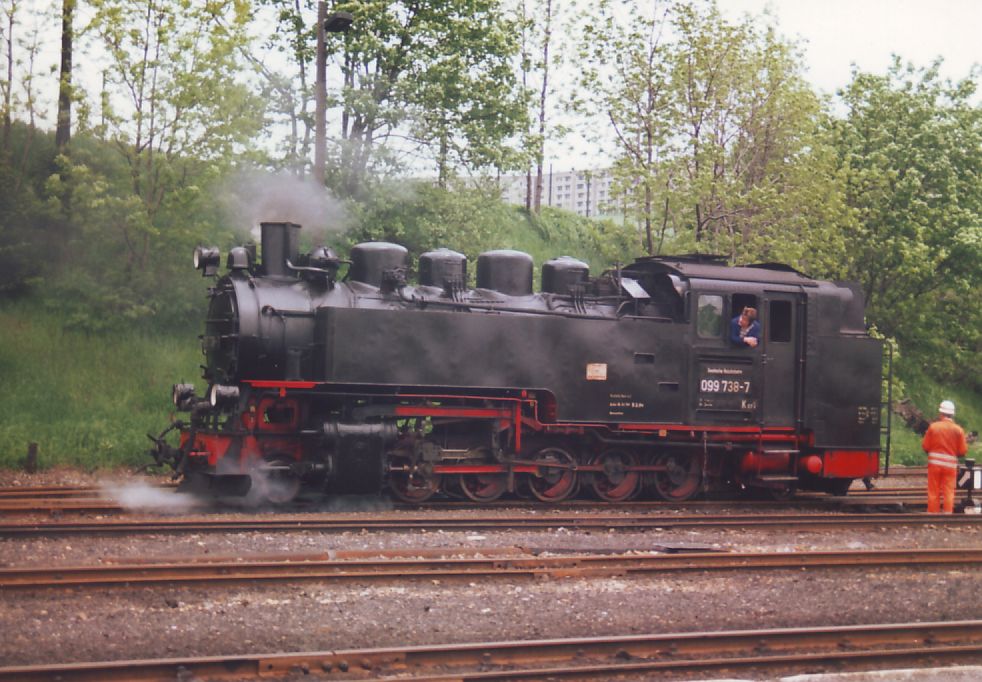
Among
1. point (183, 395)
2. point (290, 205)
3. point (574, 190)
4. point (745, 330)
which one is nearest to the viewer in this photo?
point (183, 395)

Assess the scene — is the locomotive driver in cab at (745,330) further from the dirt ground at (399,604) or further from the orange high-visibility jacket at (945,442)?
the dirt ground at (399,604)

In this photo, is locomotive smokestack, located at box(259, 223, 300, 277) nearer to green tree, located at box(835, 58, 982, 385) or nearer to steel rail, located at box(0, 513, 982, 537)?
steel rail, located at box(0, 513, 982, 537)

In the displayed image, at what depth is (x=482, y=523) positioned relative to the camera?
35.5 ft

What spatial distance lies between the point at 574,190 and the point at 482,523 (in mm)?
108292

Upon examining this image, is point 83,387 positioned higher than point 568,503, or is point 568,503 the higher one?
point 83,387

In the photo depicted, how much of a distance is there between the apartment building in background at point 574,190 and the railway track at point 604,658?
608 inches

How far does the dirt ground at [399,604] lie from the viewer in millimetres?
6422

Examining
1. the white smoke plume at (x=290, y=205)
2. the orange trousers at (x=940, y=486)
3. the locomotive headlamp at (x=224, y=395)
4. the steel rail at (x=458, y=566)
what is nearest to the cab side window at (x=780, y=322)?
the orange trousers at (x=940, y=486)

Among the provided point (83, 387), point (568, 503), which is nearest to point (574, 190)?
point (83, 387)

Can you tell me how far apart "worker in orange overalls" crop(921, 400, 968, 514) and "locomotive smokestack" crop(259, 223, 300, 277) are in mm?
8248

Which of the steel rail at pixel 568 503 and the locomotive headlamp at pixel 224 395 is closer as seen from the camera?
the steel rail at pixel 568 503

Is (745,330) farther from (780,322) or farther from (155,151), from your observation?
(155,151)

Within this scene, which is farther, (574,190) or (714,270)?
(574,190)

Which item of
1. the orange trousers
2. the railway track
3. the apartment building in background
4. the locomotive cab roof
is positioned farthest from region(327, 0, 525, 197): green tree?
the railway track
